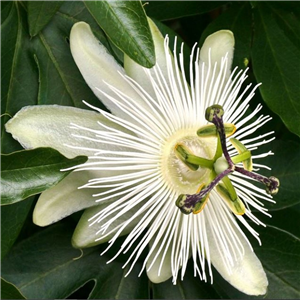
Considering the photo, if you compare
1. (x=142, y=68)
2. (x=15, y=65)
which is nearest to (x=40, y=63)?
(x=15, y=65)

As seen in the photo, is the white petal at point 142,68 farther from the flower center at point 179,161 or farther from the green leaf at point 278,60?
the green leaf at point 278,60

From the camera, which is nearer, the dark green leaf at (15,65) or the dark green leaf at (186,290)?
the dark green leaf at (15,65)

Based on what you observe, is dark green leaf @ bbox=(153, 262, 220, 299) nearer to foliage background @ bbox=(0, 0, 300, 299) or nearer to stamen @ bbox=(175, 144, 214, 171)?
foliage background @ bbox=(0, 0, 300, 299)

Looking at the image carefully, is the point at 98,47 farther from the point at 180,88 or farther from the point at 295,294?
the point at 295,294

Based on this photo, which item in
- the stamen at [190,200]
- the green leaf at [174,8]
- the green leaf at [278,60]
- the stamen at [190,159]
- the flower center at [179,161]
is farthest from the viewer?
the green leaf at [174,8]

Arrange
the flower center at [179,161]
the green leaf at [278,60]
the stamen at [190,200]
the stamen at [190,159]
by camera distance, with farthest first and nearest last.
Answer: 1. the green leaf at [278,60]
2. the flower center at [179,161]
3. the stamen at [190,159]
4. the stamen at [190,200]

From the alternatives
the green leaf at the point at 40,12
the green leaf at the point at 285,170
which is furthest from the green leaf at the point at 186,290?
the green leaf at the point at 40,12
